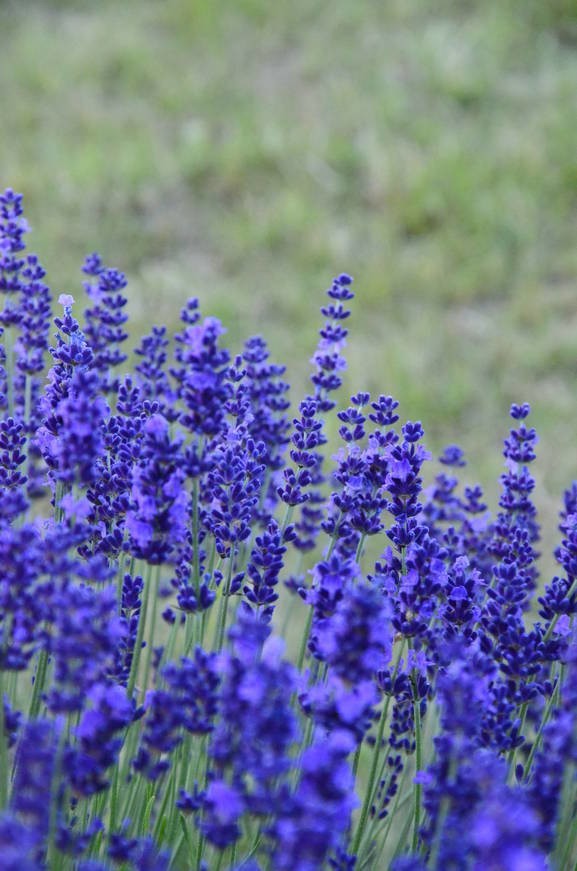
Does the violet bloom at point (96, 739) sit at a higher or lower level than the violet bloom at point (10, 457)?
lower

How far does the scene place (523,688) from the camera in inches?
58.9

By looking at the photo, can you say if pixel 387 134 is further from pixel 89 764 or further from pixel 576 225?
pixel 89 764

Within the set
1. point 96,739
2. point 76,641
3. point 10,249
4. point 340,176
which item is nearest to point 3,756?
point 96,739

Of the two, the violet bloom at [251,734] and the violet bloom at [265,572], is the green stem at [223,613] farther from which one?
the violet bloom at [251,734]

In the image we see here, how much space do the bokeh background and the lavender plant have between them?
2.04 metres

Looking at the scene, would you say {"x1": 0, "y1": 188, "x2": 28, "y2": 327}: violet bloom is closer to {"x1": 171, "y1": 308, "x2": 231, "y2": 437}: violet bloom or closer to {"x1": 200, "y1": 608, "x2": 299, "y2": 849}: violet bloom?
{"x1": 171, "y1": 308, "x2": 231, "y2": 437}: violet bloom

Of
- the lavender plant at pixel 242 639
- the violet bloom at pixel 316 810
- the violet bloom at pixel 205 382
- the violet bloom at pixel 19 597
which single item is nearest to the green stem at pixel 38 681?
the lavender plant at pixel 242 639

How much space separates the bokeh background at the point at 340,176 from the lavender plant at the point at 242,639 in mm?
2041

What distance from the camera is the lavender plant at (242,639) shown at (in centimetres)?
102

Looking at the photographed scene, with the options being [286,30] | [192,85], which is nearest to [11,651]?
[192,85]

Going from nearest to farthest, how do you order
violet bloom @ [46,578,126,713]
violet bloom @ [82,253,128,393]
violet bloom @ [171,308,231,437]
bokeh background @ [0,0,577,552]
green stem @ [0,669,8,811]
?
violet bloom @ [46,578,126,713] < green stem @ [0,669,8,811] < violet bloom @ [171,308,231,437] < violet bloom @ [82,253,128,393] < bokeh background @ [0,0,577,552]

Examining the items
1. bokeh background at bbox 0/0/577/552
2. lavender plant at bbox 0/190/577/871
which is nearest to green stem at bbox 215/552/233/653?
lavender plant at bbox 0/190/577/871

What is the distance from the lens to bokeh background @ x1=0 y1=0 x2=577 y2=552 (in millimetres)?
4355

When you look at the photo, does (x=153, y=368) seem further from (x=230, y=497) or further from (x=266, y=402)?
(x=230, y=497)
